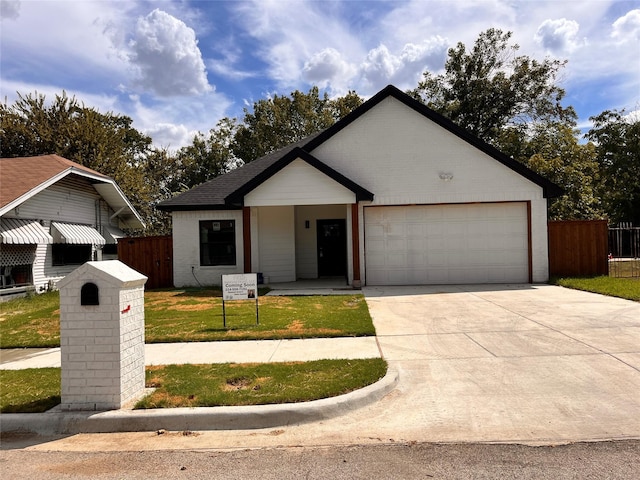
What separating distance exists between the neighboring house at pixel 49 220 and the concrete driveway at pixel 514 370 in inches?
525

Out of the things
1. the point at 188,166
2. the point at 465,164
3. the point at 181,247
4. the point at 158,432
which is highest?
the point at 188,166

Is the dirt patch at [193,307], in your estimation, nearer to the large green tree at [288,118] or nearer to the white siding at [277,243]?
the white siding at [277,243]

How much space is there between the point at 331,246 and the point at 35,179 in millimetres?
11616

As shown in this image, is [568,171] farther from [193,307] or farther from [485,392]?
[485,392]

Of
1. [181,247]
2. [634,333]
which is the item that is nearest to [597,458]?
[634,333]

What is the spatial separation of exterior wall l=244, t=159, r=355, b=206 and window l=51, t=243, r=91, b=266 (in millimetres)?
9674

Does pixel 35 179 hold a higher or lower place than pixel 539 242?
higher

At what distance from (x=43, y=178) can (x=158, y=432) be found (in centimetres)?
1577

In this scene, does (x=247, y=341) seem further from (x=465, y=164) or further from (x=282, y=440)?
(x=465, y=164)

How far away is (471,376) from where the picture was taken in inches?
229

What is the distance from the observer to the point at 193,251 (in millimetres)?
16609

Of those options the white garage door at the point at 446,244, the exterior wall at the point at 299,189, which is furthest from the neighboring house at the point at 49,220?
the white garage door at the point at 446,244

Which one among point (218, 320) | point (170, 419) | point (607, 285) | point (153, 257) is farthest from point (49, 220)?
point (607, 285)

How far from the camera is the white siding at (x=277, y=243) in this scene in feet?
54.7
